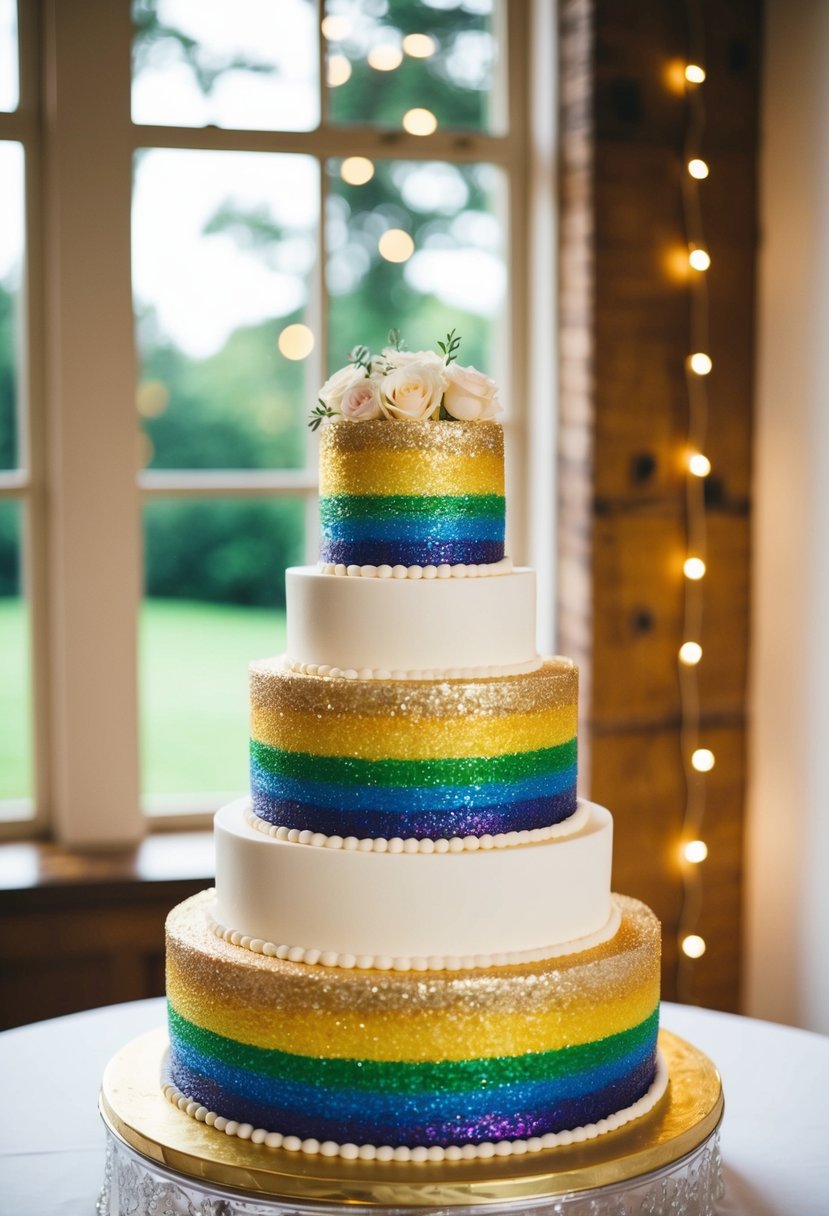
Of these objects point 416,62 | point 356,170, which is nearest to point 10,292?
point 356,170

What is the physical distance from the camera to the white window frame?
2848mm

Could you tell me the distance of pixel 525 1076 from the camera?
152 cm

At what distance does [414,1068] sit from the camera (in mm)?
1492

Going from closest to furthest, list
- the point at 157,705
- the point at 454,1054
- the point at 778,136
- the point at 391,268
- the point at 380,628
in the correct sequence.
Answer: the point at 454,1054 → the point at 380,628 → the point at 778,136 → the point at 391,268 → the point at 157,705

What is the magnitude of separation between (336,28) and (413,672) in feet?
6.26

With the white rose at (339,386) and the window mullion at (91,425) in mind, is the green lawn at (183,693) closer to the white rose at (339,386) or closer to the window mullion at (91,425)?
the window mullion at (91,425)

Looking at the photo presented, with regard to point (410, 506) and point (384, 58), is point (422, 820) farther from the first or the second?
point (384, 58)

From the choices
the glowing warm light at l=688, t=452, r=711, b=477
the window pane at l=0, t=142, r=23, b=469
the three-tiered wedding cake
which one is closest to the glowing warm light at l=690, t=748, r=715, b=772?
the glowing warm light at l=688, t=452, r=711, b=477

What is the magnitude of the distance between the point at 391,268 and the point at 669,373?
65 centimetres

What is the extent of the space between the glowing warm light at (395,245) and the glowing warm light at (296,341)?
0.78ft

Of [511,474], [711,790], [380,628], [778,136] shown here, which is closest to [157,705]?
[511,474]

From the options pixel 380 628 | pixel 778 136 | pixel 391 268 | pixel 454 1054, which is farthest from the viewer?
pixel 391 268

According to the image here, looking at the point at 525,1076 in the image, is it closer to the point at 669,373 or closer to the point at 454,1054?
the point at 454,1054

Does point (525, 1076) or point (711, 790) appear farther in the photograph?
point (711, 790)
